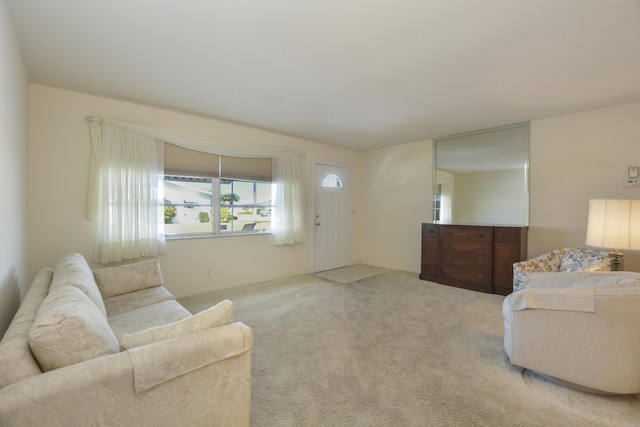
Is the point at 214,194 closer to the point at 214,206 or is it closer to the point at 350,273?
the point at 214,206

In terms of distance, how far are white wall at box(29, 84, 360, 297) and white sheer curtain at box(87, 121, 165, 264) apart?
13 cm

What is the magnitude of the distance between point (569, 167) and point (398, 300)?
281 centimetres

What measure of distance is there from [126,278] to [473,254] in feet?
14.0

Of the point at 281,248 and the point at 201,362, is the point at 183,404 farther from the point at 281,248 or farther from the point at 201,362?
the point at 281,248

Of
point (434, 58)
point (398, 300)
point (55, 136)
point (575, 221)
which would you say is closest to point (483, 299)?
point (398, 300)

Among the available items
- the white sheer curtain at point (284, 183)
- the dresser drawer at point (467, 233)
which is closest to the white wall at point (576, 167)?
the dresser drawer at point (467, 233)

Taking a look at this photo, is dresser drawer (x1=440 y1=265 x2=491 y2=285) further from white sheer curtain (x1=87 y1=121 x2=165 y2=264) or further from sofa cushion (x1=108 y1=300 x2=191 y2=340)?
white sheer curtain (x1=87 y1=121 x2=165 y2=264)

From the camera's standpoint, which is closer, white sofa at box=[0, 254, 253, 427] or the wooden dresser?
white sofa at box=[0, 254, 253, 427]

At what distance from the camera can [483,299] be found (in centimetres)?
367

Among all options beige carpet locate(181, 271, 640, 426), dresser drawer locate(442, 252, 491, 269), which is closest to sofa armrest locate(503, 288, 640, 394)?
beige carpet locate(181, 271, 640, 426)

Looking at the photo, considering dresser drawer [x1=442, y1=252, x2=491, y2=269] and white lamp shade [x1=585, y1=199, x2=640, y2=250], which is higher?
white lamp shade [x1=585, y1=199, x2=640, y2=250]

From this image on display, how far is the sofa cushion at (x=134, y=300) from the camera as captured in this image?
7.15 feet

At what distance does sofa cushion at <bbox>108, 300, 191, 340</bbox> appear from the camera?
1.85 metres

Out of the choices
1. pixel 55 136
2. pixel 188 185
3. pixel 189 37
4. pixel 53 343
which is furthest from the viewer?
pixel 188 185
